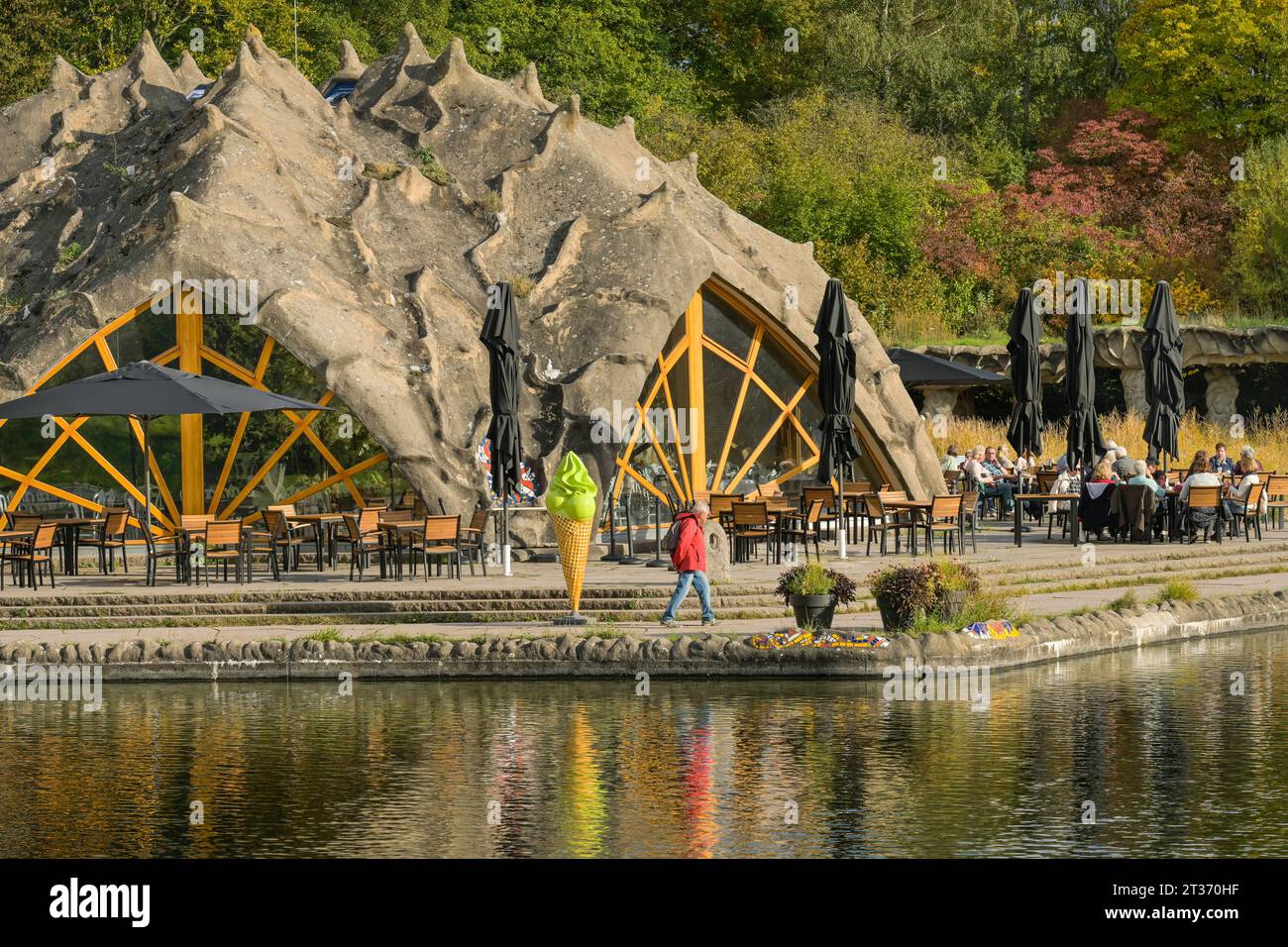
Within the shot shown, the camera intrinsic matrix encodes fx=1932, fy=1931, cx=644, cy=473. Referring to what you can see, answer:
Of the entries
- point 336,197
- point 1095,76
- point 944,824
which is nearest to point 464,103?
point 336,197

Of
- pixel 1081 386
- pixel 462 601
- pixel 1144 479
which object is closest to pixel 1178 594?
pixel 1144 479

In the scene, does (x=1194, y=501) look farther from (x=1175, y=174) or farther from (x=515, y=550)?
(x=1175, y=174)

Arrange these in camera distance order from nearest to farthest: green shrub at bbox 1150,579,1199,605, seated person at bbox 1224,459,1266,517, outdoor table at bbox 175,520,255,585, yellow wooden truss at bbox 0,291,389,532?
1. green shrub at bbox 1150,579,1199,605
2. outdoor table at bbox 175,520,255,585
3. yellow wooden truss at bbox 0,291,389,532
4. seated person at bbox 1224,459,1266,517

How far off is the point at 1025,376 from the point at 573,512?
10951 millimetres

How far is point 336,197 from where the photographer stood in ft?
96.8

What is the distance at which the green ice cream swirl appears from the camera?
18188 mm

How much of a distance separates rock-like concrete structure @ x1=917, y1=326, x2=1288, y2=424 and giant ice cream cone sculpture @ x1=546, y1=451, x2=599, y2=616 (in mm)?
26257

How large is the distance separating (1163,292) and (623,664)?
1410 cm

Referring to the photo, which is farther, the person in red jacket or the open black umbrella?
the open black umbrella

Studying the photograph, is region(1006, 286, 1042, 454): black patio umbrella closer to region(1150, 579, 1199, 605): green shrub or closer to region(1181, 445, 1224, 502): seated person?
region(1181, 445, 1224, 502): seated person

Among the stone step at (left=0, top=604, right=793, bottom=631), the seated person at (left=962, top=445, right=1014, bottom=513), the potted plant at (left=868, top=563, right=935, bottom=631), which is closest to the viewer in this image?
the potted plant at (left=868, top=563, right=935, bottom=631)

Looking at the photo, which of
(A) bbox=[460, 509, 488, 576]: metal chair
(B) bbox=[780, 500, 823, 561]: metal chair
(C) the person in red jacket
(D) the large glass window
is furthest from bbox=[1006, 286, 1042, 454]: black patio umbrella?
(C) the person in red jacket

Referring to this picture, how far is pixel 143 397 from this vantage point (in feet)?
72.6

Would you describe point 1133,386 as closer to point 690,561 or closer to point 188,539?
point 188,539
